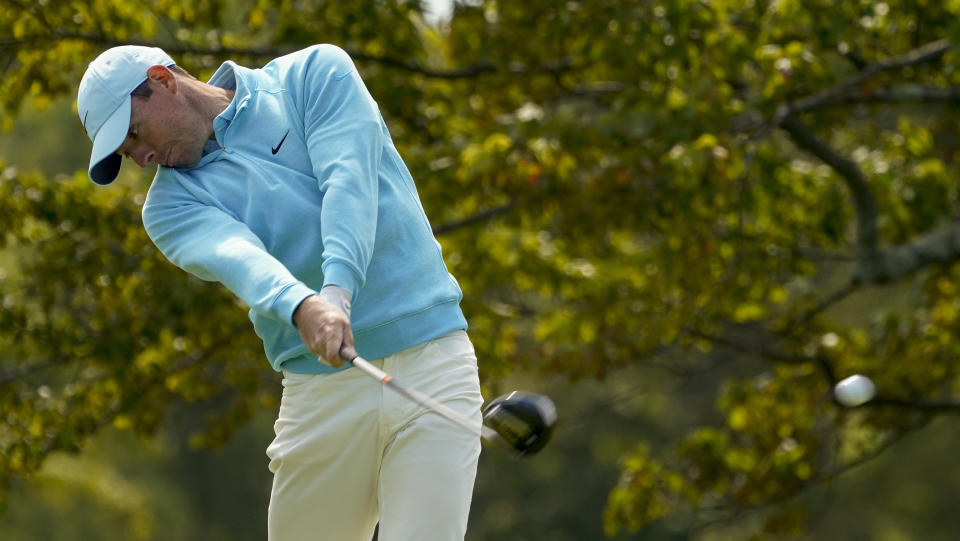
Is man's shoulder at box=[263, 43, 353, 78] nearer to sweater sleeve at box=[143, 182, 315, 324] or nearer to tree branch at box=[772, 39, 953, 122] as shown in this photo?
sweater sleeve at box=[143, 182, 315, 324]

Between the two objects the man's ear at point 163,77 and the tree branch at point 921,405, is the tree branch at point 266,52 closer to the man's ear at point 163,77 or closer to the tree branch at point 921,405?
the tree branch at point 921,405

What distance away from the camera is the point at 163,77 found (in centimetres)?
338

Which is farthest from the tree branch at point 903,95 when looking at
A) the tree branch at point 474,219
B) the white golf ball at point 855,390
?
the white golf ball at point 855,390

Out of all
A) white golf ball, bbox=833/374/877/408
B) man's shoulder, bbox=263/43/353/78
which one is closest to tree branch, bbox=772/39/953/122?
white golf ball, bbox=833/374/877/408

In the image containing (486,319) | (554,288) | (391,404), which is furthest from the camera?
(554,288)

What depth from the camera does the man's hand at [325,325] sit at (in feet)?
10.0

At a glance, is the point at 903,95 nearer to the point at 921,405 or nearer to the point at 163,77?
the point at 921,405

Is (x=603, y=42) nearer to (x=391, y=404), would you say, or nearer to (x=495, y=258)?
(x=495, y=258)

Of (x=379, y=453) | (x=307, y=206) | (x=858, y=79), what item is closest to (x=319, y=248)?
(x=307, y=206)

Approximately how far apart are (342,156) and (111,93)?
1.66 feet

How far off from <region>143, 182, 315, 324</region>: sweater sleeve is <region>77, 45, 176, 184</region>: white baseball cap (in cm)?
15

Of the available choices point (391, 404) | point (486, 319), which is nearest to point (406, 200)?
point (391, 404)

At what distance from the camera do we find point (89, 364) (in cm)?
799

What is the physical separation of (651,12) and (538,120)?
2.56 feet
